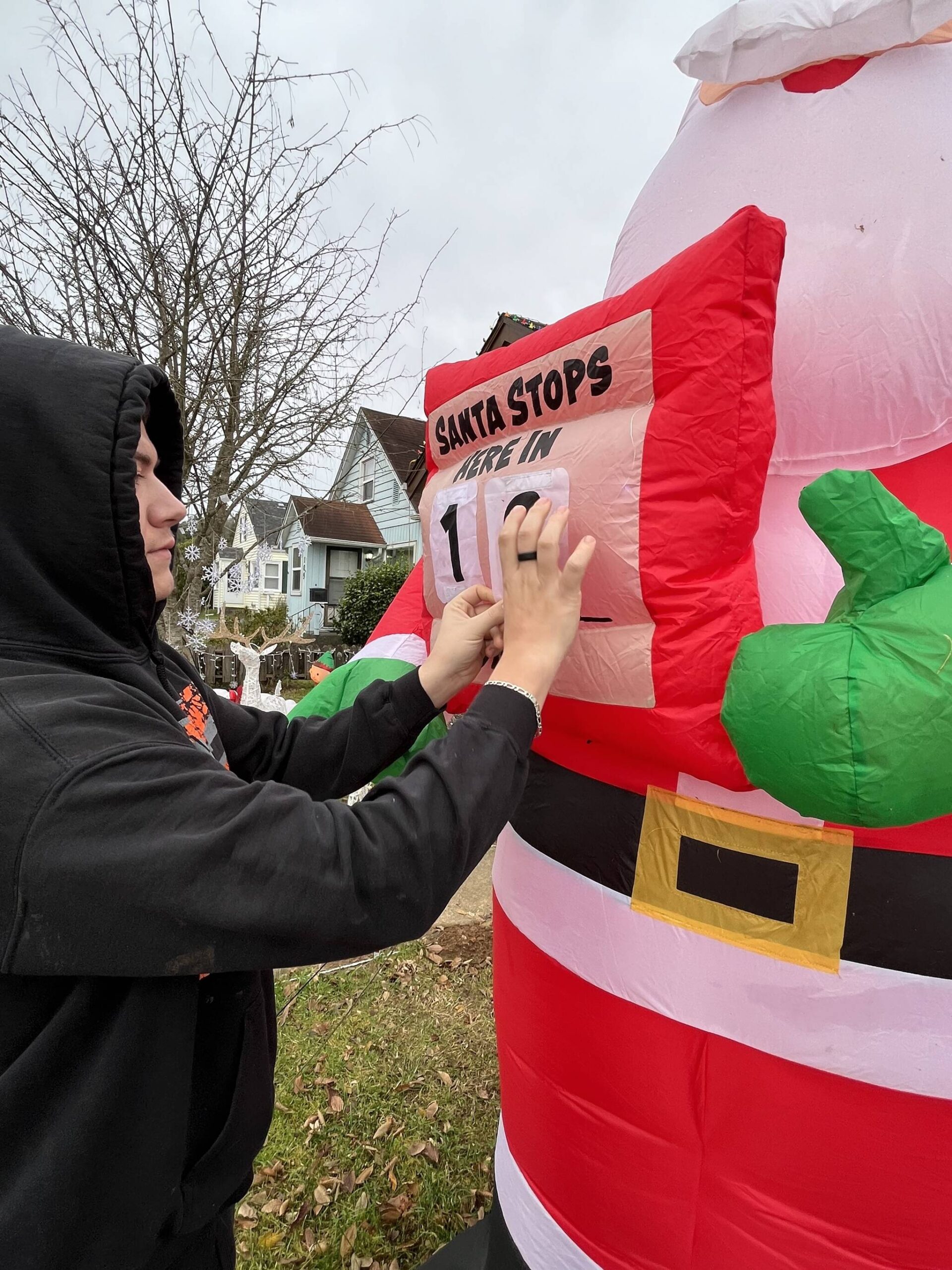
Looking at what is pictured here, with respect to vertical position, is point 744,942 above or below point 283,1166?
above

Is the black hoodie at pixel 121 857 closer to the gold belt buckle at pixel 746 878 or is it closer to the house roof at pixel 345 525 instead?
the gold belt buckle at pixel 746 878

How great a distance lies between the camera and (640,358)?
3.94 feet

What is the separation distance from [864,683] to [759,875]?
0.46 metres

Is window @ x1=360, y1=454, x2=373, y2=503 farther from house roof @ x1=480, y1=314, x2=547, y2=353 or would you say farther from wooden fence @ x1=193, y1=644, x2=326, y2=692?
house roof @ x1=480, y1=314, x2=547, y2=353

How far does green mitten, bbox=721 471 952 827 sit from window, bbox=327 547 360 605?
2072 cm

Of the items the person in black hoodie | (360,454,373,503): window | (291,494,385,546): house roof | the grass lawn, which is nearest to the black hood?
the person in black hoodie

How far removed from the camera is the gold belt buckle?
3.91 ft

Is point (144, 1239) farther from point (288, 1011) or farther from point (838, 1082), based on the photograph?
point (288, 1011)

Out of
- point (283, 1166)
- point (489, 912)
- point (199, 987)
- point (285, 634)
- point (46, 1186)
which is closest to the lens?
point (46, 1186)

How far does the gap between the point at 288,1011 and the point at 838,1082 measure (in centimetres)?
336

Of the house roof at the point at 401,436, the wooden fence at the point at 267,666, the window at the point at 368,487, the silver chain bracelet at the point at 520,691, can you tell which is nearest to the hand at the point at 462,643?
the silver chain bracelet at the point at 520,691

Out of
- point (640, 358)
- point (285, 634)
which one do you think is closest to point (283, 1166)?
point (640, 358)

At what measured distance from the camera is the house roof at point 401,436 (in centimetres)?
754

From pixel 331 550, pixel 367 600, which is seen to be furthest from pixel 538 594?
pixel 331 550
